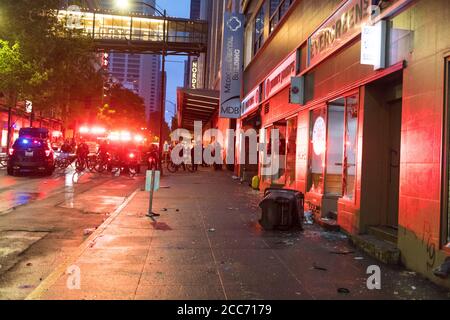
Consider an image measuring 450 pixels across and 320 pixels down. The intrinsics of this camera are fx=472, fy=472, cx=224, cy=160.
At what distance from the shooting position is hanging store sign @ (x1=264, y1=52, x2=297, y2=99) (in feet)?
45.0

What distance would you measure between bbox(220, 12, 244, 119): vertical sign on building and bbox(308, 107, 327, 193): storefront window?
13251 mm

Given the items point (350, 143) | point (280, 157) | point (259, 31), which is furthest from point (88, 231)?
point (259, 31)

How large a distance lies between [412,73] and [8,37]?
2418 cm

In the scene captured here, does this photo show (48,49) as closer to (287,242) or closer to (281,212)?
(281,212)

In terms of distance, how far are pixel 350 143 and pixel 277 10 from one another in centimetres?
907

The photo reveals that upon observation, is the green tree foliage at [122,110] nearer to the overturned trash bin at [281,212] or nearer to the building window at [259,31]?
the building window at [259,31]

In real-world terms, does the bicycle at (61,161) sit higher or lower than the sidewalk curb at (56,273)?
higher

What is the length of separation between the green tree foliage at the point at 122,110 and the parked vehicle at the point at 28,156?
196 ft

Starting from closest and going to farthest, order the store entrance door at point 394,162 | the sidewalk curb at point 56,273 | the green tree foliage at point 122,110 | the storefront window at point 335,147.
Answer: the sidewalk curb at point 56,273 → the store entrance door at point 394,162 → the storefront window at point 335,147 → the green tree foliage at point 122,110

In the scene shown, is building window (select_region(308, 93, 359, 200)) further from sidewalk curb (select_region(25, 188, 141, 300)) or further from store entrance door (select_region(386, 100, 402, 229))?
sidewalk curb (select_region(25, 188, 141, 300))

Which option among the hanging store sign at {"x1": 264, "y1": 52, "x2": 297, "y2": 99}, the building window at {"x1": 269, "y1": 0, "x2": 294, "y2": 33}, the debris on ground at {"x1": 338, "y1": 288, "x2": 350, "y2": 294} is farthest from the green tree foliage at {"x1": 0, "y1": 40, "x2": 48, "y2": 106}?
the debris on ground at {"x1": 338, "y1": 288, "x2": 350, "y2": 294}

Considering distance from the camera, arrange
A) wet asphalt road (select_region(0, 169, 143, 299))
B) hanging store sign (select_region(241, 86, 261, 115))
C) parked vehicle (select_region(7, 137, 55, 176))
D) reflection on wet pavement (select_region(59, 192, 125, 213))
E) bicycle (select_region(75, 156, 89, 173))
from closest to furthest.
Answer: wet asphalt road (select_region(0, 169, 143, 299))
reflection on wet pavement (select_region(59, 192, 125, 213))
hanging store sign (select_region(241, 86, 261, 115))
parked vehicle (select_region(7, 137, 55, 176))
bicycle (select_region(75, 156, 89, 173))

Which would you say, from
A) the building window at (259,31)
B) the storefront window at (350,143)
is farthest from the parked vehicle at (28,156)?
the storefront window at (350,143)

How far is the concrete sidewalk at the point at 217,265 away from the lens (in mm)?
5293
